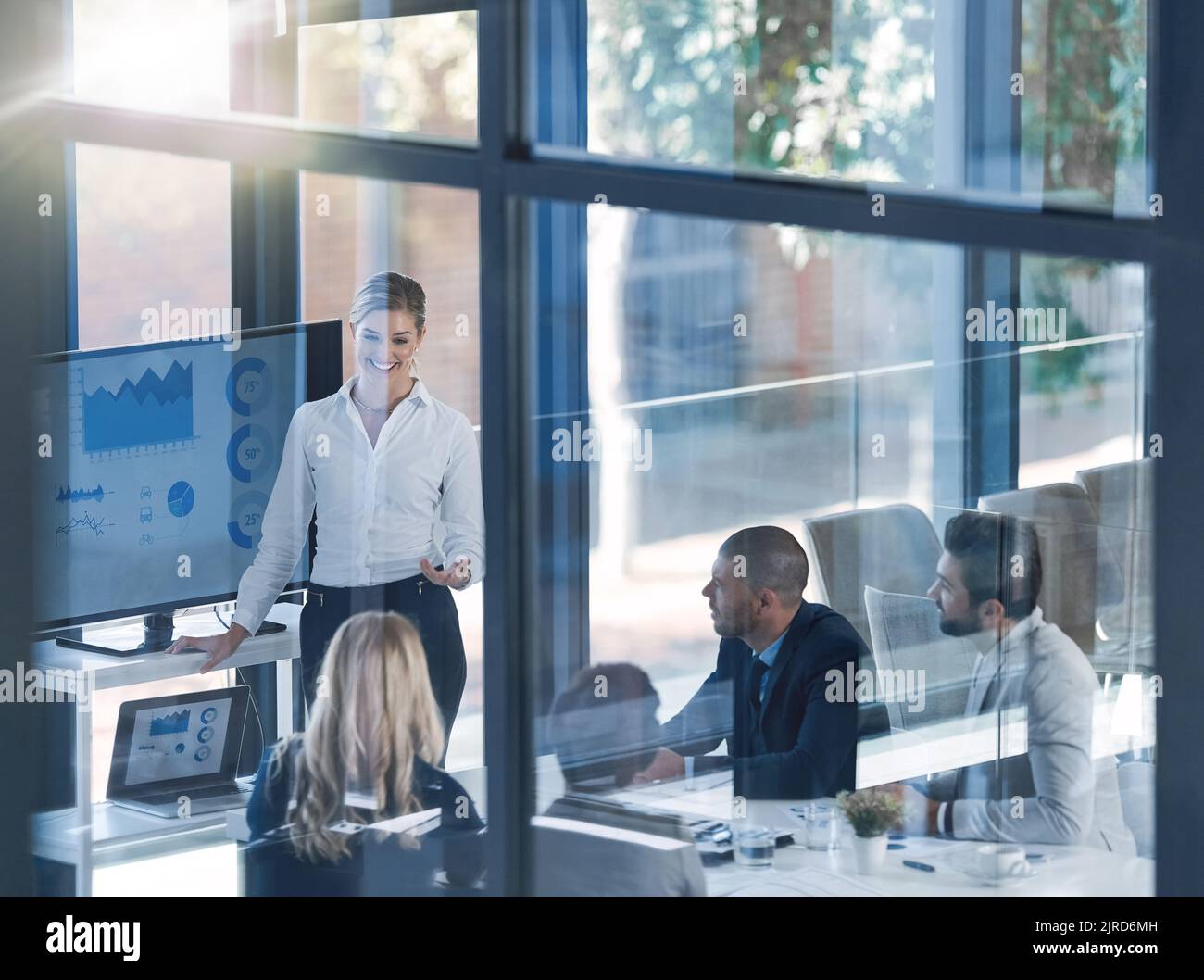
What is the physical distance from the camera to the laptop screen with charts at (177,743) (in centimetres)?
322

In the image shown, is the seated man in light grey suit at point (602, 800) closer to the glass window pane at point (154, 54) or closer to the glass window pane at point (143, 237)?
the glass window pane at point (143, 237)

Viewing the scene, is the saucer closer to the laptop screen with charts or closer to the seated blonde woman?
the seated blonde woman

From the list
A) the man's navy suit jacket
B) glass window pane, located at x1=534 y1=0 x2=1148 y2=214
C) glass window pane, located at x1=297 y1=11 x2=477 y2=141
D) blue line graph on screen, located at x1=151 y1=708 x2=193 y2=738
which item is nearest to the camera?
glass window pane, located at x1=534 y1=0 x2=1148 y2=214

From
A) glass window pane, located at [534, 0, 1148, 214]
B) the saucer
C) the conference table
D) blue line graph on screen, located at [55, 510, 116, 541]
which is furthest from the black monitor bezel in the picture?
the saucer

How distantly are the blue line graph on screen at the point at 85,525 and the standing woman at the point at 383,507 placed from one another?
0.29 m

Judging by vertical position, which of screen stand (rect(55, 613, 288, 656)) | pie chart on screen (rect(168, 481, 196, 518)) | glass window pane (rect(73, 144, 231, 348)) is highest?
glass window pane (rect(73, 144, 231, 348))

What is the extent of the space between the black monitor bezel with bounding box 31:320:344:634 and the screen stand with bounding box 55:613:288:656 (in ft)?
0.08

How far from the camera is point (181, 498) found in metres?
3.21

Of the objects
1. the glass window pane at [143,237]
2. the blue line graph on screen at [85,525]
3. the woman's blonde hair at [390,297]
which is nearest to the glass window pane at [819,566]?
the woman's blonde hair at [390,297]

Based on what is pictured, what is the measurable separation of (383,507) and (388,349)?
13.2 inches

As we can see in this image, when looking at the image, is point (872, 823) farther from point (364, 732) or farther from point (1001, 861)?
point (364, 732)

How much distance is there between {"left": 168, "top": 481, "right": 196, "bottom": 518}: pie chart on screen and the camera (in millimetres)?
3207

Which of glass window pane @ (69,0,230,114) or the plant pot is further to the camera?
glass window pane @ (69,0,230,114)

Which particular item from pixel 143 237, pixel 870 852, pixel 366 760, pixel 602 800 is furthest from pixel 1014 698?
pixel 143 237
